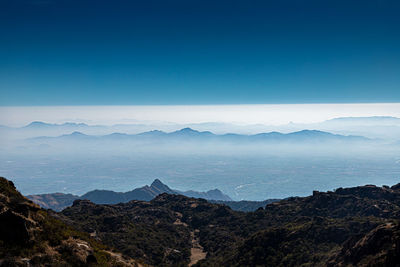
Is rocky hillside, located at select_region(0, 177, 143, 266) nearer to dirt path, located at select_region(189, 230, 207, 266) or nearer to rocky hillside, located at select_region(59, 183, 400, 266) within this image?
rocky hillside, located at select_region(59, 183, 400, 266)

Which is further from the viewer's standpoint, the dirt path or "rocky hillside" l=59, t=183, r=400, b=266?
the dirt path

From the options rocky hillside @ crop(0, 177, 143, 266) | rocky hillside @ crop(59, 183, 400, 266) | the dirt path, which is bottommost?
the dirt path

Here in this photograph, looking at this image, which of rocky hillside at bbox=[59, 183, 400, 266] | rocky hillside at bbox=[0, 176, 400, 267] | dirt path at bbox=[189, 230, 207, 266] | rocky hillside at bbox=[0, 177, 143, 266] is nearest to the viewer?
rocky hillside at bbox=[0, 177, 143, 266]

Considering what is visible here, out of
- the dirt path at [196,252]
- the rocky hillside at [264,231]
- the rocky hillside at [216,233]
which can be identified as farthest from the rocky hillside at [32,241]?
the dirt path at [196,252]

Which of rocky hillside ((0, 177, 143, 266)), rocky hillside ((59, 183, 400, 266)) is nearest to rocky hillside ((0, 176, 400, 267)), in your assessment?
rocky hillside ((0, 177, 143, 266))

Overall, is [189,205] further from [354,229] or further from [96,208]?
[354,229]


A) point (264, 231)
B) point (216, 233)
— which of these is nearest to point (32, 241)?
point (264, 231)

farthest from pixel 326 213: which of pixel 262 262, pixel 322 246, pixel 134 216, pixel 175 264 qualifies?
pixel 134 216

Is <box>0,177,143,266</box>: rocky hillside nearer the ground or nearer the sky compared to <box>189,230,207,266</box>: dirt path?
nearer the sky
